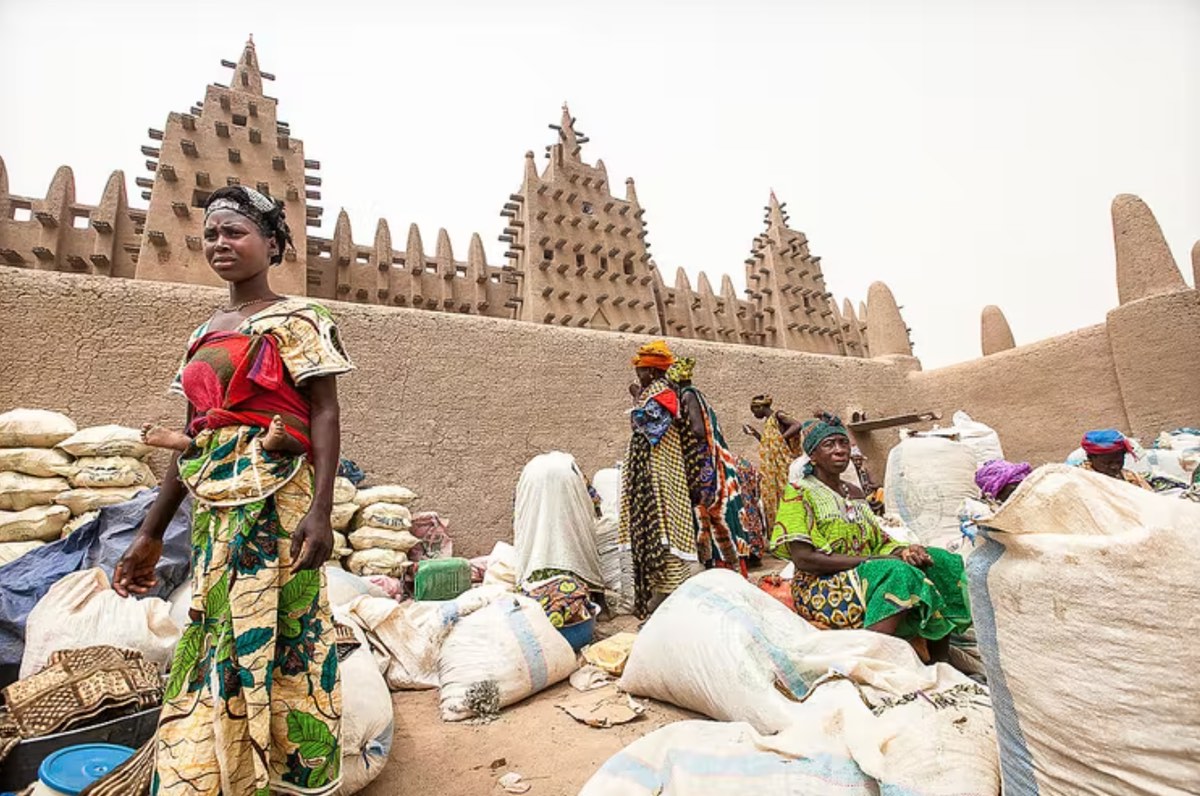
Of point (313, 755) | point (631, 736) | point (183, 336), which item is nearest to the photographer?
point (313, 755)

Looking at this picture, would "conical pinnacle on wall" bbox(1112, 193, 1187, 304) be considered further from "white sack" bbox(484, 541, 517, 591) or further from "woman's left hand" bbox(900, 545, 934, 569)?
"white sack" bbox(484, 541, 517, 591)

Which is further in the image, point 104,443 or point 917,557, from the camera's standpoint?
point 104,443

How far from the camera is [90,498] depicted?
321cm

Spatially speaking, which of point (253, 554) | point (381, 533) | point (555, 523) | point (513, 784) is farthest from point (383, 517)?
point (253, 554)

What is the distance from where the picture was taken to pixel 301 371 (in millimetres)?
1457

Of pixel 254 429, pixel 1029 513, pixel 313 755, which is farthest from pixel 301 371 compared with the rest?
pixel 1029 513

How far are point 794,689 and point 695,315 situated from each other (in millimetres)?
14095

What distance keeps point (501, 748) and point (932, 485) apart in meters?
4.59

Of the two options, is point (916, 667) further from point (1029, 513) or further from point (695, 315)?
point (695, 315)

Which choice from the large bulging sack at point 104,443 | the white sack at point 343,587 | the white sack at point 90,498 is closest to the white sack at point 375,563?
the white sack at point 343,587

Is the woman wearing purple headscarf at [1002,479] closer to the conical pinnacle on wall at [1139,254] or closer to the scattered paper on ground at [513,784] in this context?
the scattered paper on ground at [513,784]

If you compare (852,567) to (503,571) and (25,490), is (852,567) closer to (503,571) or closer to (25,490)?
(503,571)

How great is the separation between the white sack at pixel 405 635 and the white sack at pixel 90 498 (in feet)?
5.70

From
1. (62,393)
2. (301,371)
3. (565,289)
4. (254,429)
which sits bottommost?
(254,429)
